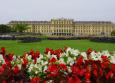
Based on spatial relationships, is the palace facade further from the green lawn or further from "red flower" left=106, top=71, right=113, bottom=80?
"red flower" left=106, top=71, right=113, bottom=80

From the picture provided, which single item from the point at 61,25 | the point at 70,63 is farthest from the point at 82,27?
the point at 70,63

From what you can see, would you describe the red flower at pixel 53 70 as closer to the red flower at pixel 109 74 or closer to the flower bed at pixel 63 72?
the flower bed at pixel 63 72

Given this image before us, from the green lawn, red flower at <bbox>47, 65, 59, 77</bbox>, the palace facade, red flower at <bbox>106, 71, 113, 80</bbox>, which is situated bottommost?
the palace facade

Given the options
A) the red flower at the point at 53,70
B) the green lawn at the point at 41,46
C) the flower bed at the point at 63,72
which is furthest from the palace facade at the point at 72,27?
the red flower at the point at 53,70

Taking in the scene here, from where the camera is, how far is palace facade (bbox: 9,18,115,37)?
504 feet

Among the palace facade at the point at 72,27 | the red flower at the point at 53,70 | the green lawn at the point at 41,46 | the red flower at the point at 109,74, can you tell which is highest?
the red flower at the point at 53,70

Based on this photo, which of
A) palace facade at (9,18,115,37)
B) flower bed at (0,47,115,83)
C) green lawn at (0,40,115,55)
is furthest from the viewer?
palace facade at (9,18,115,37)

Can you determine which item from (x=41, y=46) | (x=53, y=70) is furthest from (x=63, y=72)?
(x=41, y=46)

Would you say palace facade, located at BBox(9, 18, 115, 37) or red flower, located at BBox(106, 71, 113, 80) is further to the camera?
palace facade, located at BBox(9, 18, 115, 37)

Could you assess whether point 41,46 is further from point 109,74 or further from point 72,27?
point 72,27

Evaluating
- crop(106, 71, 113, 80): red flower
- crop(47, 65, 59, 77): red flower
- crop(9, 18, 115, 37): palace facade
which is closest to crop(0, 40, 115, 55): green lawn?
crop(47, 65, 59, 77): red flower

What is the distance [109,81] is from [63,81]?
0.80 m

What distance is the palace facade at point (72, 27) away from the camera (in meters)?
154

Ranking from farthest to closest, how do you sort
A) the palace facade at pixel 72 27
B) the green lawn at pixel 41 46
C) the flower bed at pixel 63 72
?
the palace facade at pixel 72 27
the green lawn at pixel 41 46
the flower bed at pixel 63 72
